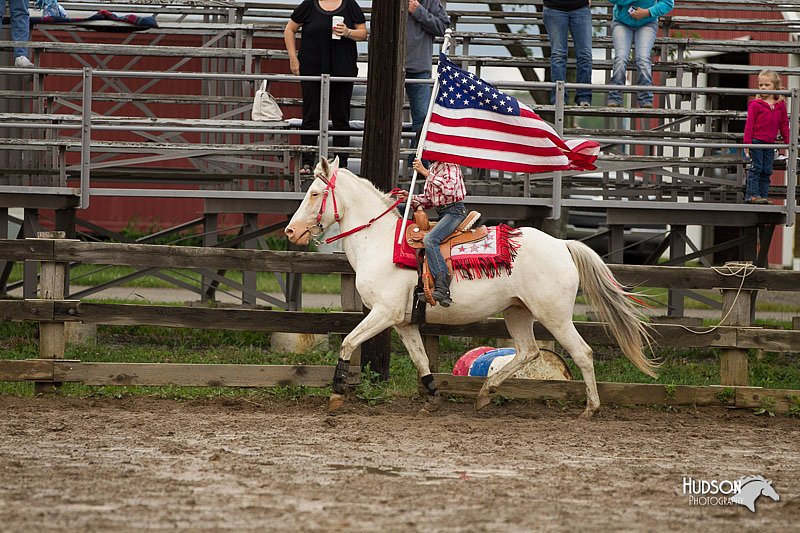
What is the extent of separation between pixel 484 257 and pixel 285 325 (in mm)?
2187

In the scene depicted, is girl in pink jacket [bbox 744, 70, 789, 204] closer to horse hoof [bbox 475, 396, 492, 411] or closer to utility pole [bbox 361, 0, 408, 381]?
utility pole [bbox 361, 0, 408, 381]

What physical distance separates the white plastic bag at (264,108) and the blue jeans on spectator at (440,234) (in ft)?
11.4

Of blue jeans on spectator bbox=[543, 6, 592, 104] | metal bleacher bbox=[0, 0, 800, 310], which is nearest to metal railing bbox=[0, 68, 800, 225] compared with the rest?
metal bleacher bbox=[0, 0, 800, 310]

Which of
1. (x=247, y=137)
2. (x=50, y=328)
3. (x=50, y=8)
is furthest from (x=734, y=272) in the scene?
(x=50, y=8)

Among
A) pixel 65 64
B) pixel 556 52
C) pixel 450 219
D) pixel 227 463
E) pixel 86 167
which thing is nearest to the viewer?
pixel 227 463

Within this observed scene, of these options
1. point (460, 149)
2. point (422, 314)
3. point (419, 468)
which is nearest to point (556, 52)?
point (460, 149)

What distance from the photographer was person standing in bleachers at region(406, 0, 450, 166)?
1196 centimetres

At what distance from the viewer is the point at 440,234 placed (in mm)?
9250

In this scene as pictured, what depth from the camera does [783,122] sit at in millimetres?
12469

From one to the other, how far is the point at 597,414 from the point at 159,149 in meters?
5.76

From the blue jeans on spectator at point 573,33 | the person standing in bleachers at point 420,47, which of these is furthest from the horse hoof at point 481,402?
the blue jeans on spectator at point 573,33

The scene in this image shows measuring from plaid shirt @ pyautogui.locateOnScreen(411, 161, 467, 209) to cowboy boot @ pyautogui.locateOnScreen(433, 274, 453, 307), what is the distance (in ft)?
2.11

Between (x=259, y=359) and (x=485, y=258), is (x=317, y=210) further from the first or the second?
(x=259, y=359)

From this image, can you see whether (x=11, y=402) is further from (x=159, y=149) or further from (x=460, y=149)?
(x=460, y=149)
